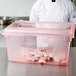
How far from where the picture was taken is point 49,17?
6.16 ft

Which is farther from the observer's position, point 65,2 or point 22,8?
point 22,8

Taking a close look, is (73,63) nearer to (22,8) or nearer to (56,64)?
(56,64)

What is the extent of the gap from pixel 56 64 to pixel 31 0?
→ 1809 millimetres

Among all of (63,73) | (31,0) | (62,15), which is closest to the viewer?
(63,73)

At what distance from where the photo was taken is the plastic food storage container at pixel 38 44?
89cm

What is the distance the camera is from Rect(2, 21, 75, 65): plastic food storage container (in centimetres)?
89

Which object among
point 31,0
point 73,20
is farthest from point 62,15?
point 31,0

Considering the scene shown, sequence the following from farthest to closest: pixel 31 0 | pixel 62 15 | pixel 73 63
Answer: pixel 31 0
pixel 62 15
pixel 73 63

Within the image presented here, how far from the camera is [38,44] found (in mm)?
976

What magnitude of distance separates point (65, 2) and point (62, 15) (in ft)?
0.45

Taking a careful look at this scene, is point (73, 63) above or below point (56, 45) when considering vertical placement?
below

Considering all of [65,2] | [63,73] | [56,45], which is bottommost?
[63,73]

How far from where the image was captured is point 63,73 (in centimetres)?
88

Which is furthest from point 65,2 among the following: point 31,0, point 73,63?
point 73,63
